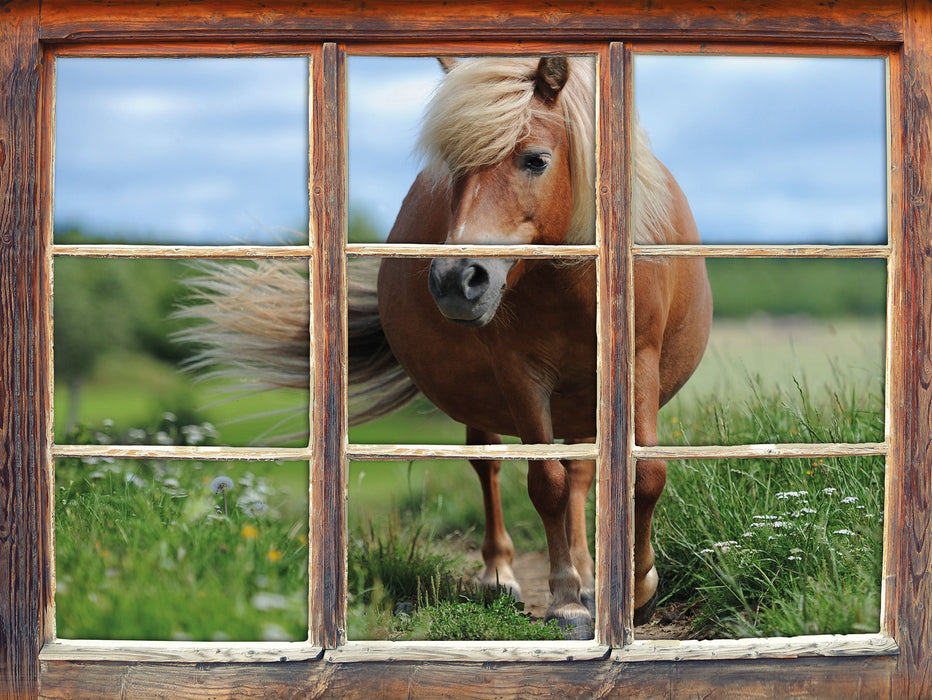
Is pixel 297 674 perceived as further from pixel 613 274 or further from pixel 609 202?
pixel 609 202


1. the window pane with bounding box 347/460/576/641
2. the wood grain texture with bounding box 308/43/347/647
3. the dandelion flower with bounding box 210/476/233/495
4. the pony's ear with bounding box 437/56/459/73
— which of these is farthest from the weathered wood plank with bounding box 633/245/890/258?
the dandelion flower with bounding box 210/476/233/495

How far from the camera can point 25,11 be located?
82.7 inches

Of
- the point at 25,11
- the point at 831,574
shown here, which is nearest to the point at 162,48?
the point at 25,11

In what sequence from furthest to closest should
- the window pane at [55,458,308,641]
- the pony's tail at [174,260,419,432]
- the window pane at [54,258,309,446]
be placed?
the window pane at [54,258,309,446] → the pony's tail at [174,260,419,432] → the window pane at [55,458,308,641]

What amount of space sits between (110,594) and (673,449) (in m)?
1.59

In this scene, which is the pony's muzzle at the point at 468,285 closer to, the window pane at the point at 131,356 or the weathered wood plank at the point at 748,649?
the weathered wood plank at the point at 748,649

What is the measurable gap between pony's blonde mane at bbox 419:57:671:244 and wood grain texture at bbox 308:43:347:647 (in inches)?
20.8

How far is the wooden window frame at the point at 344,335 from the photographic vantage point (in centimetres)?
209

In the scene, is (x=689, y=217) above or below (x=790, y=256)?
above

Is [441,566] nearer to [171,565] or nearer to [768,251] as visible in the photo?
[171,565]

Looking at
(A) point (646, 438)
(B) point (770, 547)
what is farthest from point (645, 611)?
(A) point (646, 438)

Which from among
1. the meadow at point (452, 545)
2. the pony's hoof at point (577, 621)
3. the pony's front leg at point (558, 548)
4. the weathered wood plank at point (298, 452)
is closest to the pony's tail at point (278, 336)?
the meadow at point (452, 545)

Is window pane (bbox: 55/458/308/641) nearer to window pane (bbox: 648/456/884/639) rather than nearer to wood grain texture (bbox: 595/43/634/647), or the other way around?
wood grain texture (bbox: 595/43/634/647)

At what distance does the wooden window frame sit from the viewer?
6.87ft
